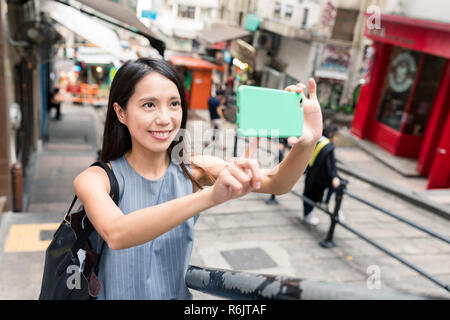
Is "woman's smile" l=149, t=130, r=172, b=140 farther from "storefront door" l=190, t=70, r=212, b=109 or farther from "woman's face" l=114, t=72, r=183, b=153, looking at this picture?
"storefront door" l=190, t=70, r=212, b=109

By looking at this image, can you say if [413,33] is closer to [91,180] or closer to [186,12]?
[91,180]

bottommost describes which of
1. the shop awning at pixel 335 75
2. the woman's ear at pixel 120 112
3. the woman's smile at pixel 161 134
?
the shop awning at pixel 335 75

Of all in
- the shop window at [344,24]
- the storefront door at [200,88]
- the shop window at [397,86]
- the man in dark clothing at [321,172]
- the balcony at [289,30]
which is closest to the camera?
the man in dark clothing at [321,172]

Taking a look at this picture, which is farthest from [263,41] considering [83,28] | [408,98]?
[83,28]

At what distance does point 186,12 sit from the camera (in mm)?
26812

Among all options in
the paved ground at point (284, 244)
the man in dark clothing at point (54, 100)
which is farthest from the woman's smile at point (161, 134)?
the man in dark clothing at point (54, 100)

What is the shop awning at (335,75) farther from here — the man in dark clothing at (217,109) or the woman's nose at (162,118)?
the woman's nose at (162,118)

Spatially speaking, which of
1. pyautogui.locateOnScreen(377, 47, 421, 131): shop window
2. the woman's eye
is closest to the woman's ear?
the woman's eye

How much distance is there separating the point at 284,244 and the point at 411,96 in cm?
883

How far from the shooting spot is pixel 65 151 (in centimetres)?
1153

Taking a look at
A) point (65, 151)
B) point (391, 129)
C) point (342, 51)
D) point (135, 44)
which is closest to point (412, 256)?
point (391, 129)

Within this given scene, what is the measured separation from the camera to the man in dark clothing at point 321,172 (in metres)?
5.65

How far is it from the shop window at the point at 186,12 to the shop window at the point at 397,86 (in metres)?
17.0

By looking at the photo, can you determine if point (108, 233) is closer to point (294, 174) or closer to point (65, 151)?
point (294, 174)
